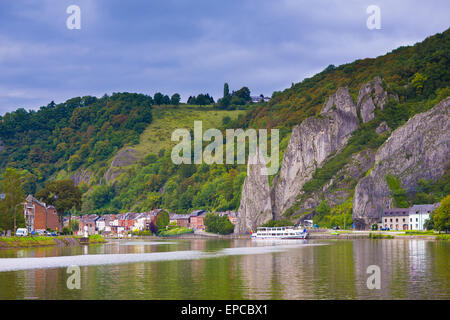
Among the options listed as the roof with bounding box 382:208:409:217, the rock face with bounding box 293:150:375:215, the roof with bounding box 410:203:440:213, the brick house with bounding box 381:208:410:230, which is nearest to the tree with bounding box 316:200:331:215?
the rock face with bounding box 293:150:375:215

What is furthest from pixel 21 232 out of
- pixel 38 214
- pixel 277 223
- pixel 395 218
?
pixel 395 218

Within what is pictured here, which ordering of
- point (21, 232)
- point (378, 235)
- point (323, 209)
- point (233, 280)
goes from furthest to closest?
point (323, 209)
point (378, 235)
point (21, 232)
point (233, 280)

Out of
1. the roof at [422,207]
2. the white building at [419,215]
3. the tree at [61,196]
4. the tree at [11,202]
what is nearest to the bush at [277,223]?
the white building at [419,215]

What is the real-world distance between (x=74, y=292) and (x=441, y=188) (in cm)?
14198

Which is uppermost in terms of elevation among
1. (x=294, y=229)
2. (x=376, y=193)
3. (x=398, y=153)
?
(x=398, y=153)

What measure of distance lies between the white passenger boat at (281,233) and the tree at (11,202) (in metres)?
81.1

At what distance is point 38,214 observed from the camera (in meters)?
144

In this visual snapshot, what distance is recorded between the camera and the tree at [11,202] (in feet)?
359

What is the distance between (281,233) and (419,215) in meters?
41.3

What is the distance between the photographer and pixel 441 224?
121 m

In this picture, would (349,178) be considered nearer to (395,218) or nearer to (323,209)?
(323,209)

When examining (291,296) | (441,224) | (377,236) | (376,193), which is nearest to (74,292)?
(291,296)
